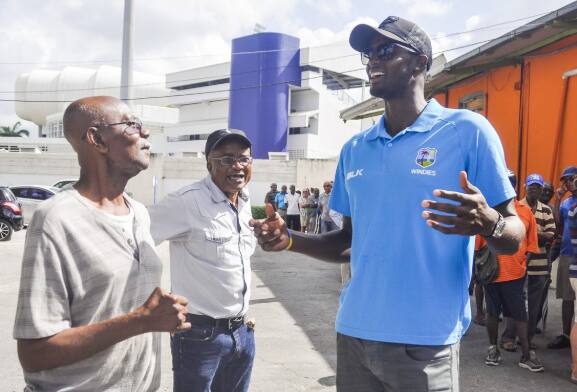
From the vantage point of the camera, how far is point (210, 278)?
2965mm

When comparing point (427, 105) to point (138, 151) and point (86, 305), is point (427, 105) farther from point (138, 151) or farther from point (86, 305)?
point (86, 305)

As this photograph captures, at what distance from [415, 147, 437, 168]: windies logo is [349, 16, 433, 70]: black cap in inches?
18.0

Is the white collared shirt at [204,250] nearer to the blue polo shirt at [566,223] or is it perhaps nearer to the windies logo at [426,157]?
the windies logo at [426,157]

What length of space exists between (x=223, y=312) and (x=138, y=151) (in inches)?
49.4

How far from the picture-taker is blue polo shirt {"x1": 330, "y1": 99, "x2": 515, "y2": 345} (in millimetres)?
1996

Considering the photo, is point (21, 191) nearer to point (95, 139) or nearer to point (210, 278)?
point (210, 278)

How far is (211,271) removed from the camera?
2.97 metres

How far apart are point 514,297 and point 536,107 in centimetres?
445

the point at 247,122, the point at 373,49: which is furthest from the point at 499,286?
the point at 247,122

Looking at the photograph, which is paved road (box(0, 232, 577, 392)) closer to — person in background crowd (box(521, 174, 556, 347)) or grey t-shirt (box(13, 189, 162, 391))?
person in background crowd (box(521, 174, 556, 347))

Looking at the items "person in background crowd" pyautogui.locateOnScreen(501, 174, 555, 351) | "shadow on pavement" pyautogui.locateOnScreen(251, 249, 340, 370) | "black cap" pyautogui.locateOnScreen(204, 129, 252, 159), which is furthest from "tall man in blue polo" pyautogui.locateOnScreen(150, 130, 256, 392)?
"person in background crowd" pyautogui.locateOnScreen(501, 174, 555, 351)

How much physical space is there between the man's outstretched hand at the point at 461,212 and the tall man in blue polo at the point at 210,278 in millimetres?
1525

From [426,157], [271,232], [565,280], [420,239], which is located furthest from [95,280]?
[565,280]

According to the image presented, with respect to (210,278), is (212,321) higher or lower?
lower
